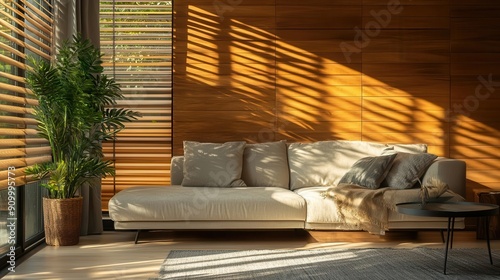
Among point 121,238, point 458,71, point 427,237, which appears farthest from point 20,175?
point 458,71

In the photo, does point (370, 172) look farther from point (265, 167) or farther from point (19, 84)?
point (19, 84)

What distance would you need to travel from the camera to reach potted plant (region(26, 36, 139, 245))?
6.20 meters

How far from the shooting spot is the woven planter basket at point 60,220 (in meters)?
6.26

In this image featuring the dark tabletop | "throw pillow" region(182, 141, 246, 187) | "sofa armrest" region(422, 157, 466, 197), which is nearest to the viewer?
the dark tabletop

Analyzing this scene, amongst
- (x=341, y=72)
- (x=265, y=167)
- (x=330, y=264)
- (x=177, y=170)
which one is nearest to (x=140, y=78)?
(x=177, y=170)

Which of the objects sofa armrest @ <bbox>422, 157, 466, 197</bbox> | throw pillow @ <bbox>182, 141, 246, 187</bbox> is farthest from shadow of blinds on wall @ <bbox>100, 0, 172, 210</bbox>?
sofa armrest @ <bbox>422, 157, 466, 197</bbox>

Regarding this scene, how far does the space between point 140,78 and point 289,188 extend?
197 centimetres

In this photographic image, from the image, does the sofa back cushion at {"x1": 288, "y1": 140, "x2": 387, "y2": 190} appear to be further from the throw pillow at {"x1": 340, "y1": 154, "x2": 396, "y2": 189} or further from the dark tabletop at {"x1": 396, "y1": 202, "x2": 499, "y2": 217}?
the dark tabletop at {"x1": 396, "y1": 202, "x2": 499, "y2": 217}

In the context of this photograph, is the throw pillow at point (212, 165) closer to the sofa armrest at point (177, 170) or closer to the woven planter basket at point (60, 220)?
the sofa armrest at point (177, 170)

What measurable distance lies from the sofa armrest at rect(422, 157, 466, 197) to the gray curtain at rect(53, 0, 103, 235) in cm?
315

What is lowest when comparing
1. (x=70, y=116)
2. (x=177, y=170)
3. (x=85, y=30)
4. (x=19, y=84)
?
(x=177, y=170)

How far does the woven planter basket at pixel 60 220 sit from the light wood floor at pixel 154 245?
121 mm

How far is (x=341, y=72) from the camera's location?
7.59 meters

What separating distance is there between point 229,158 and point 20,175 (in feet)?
7.05
